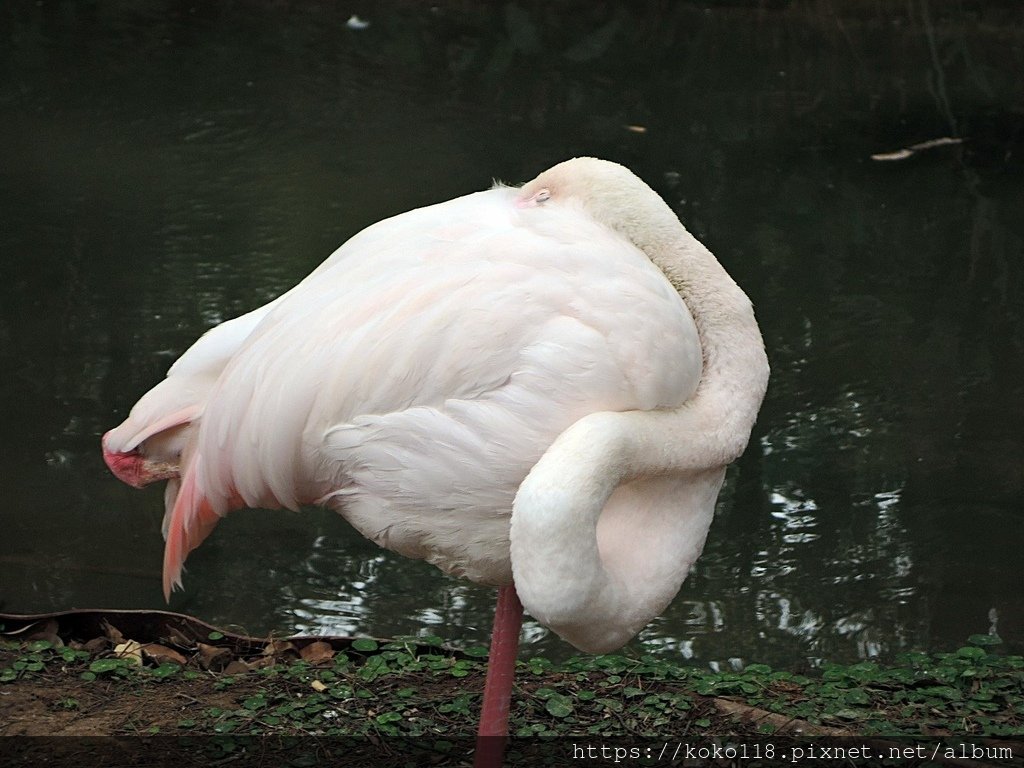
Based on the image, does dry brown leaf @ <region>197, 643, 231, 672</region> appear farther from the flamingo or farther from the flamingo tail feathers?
the flamingo

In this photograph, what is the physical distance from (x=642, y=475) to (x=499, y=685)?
630 mm

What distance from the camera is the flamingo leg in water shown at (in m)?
2.65

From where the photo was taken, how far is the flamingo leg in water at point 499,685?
265 cm

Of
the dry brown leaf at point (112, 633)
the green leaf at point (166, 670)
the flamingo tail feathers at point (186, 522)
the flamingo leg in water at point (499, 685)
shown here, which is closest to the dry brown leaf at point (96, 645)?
the dry brown leaf at point (112, 633)

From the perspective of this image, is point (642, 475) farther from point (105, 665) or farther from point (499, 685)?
point (105, 665)

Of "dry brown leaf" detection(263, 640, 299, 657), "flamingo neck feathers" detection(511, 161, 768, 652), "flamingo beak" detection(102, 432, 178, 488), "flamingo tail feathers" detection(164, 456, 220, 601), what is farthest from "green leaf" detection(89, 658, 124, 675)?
"flamingo neck feathers" detection(511, 161, 768, 652)

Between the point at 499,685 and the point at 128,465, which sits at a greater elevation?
the point at 128,465

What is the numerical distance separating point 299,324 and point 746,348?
0.88m

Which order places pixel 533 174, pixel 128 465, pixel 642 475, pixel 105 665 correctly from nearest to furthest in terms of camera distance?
pixel 642 475 → pixel 128 465 → pixel 105 665 → pixel 533 174

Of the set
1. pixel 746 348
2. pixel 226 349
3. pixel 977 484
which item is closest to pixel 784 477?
pixel 977 484

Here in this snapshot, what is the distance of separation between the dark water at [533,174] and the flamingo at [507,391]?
3.69 ft

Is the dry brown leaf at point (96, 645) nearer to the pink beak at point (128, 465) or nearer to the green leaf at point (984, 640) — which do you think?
the pink beak at point (128, 465)

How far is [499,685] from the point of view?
2.71 metres

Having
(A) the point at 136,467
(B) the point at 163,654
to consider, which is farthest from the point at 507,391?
(B) the point at 163,654
